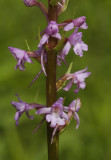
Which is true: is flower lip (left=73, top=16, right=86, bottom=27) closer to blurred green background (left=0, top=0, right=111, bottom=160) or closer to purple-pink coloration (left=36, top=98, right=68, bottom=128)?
purple-pink coloration (left=36, top=98, right=68, bottom=128)

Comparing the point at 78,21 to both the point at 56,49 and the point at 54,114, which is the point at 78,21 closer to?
the point at 56,49

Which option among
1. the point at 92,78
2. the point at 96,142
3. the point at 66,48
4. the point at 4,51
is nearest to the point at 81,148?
the point at 96,142

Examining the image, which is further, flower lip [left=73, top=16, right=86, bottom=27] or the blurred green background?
the blurred green background

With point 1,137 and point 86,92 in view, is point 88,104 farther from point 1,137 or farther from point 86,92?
point 1,137

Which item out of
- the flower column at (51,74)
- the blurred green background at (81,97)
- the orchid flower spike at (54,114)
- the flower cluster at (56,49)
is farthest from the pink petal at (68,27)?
the blurred green background at (81,97)

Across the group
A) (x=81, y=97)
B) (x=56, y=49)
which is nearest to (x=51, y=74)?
(x=56, y=49)

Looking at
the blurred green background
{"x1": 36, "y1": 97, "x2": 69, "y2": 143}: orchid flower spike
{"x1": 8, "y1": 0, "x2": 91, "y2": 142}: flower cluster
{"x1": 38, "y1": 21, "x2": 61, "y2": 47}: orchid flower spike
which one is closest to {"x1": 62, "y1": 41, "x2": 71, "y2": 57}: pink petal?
{"x1": 8, "y1": 0, "x2": 91, "y2": 142}: flower cluster

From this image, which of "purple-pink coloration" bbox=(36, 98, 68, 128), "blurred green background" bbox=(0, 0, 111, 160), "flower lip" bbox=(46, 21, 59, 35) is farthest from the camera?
"blurred green background" bbox=(0, 0, 111, 160)

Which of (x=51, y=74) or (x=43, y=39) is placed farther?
(x=51, y=74)

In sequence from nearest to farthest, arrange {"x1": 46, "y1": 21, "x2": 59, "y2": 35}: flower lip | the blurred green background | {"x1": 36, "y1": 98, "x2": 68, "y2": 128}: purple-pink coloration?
{"x1": 46, "y1": 21, "x2": 59, "y2": 35}: flower lip
{"x1": 36, "y1": 98, "x2": 68, "y2": 128}: purple-pink coloration
the blurred green background
